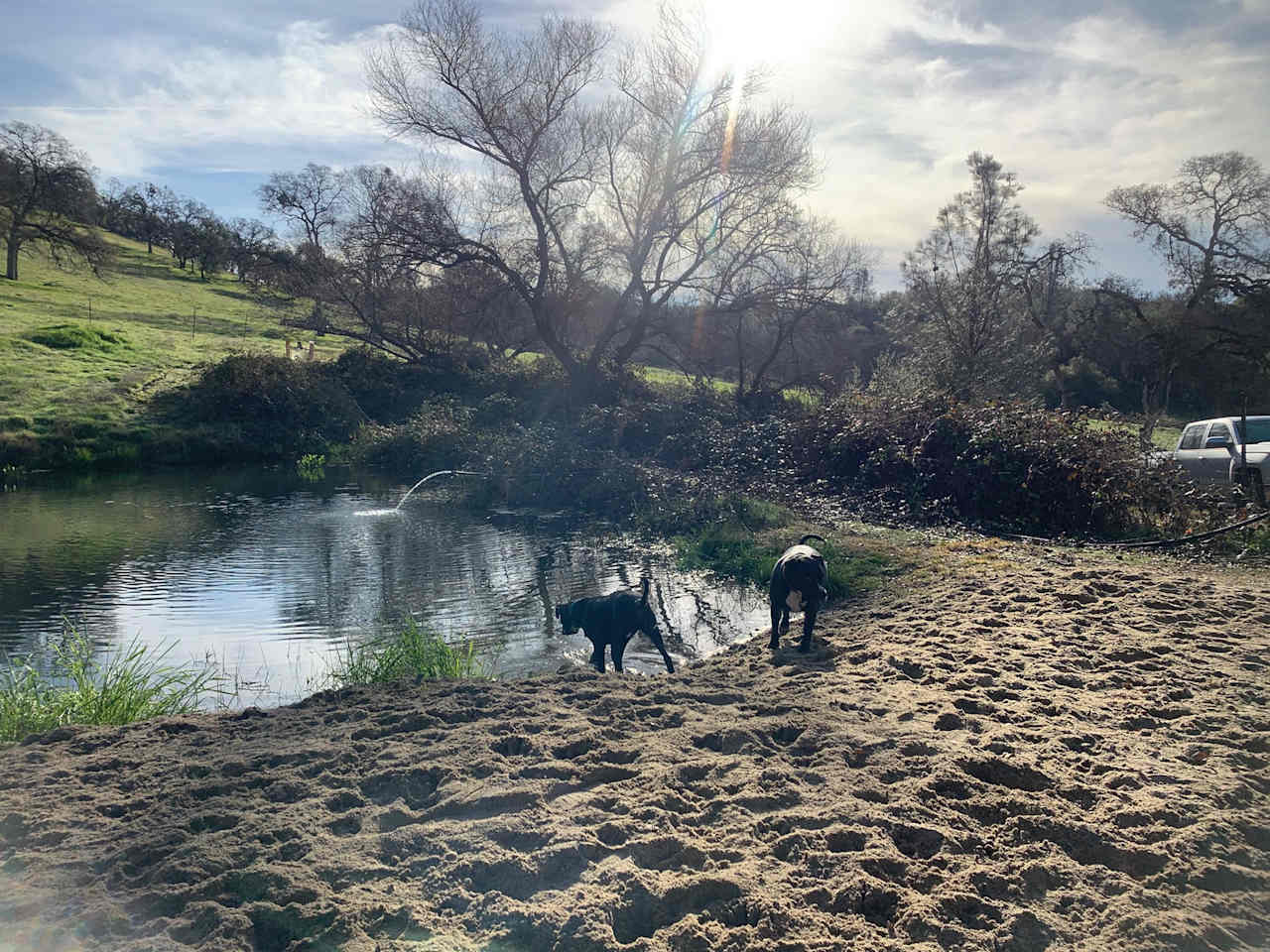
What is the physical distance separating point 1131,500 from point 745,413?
13.7 m

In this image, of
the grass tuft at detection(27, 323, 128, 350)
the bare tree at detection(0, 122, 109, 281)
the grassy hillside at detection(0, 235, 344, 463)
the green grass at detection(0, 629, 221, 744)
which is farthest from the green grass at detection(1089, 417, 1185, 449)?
the bare tree at detection(0, 122, 109, 281)

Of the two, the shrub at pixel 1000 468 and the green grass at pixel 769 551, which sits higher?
the shrub at pixel 1000 468

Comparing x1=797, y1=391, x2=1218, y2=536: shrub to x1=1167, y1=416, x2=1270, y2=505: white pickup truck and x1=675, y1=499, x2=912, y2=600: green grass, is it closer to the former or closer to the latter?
x1=1167, y1=416, x2=1270, y2=505: white pickup truck

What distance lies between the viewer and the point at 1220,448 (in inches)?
598

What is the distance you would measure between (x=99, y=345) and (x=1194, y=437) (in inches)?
1447

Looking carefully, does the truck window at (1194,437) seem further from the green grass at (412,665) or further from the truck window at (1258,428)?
the green grass at (412,665)

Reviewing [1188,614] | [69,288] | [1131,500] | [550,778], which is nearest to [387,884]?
[550,778]

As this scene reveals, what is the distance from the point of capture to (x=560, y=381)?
3145cm

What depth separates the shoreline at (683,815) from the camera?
3.25 meters

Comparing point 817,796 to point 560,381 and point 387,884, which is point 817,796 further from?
point 560,381

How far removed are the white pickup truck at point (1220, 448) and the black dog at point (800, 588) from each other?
9.02 meters

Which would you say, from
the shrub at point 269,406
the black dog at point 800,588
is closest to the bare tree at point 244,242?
the shrub at point 269,406

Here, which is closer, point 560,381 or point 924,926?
point 924,926

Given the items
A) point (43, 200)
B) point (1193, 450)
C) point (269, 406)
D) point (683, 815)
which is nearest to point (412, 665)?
point (683, 815)
